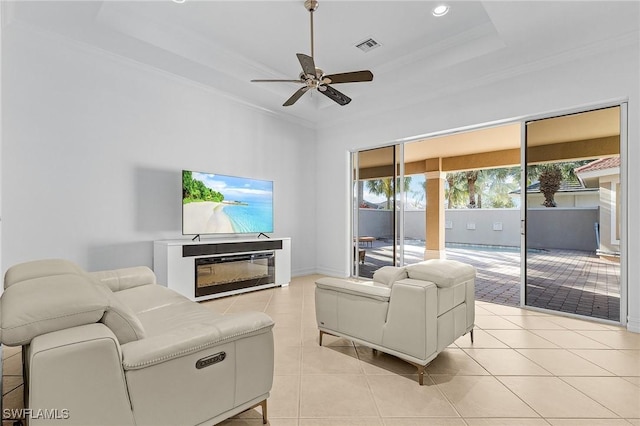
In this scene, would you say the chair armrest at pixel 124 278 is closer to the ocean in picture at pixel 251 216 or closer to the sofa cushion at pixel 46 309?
the sofa cushion at pixel 46 309

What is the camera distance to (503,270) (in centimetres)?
584

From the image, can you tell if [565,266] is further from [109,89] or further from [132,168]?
[109,89]

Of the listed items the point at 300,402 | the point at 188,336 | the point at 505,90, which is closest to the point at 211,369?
the point at 188,336

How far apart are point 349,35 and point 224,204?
2.61 m

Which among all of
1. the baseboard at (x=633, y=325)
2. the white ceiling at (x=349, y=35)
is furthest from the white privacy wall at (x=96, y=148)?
the baseboard at (x=633, y=325)

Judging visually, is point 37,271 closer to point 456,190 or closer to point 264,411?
point 264,411

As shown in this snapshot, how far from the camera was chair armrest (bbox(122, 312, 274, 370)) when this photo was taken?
1.17 m

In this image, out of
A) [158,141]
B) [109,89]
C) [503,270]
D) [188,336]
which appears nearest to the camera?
[188,336]

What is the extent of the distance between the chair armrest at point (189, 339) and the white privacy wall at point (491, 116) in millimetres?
3638

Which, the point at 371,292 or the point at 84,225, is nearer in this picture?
the point at 371,292

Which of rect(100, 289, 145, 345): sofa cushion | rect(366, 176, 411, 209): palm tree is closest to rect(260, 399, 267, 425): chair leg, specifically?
rect(100, 289, 145, 345): sofa cushion

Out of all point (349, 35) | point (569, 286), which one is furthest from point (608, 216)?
Result: point (349, 35)

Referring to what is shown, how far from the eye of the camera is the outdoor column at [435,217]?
285 inches

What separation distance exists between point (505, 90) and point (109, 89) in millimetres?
4620
